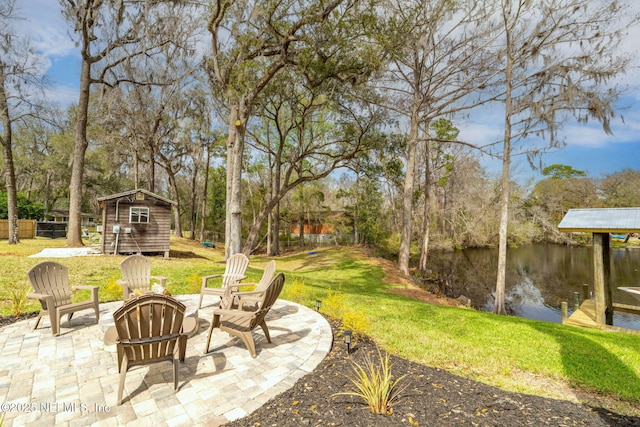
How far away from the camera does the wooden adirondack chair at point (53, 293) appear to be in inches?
154

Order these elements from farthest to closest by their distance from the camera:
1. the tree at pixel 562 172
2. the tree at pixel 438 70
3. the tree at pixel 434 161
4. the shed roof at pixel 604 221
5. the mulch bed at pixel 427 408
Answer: the tree at pixel 562 172, the tree at pixel 434 161, the tree at pixel 438 70, the shed roof at pixel 604 221, the mulch bed at pixel 427 408

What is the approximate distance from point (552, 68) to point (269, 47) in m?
9.90

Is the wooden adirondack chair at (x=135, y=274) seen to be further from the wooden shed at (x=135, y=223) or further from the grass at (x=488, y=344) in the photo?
the wooden shed at (x=135, y=223)

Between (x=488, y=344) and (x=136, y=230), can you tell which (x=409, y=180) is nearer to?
(x=488, y=344)

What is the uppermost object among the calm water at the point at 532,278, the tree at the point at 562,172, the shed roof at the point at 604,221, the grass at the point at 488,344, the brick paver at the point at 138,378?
the tree at the point at 562,172

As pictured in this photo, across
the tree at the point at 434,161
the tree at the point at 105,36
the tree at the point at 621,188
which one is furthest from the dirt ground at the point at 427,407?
the tree at the point at 621,188

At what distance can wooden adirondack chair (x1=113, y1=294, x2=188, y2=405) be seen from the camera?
255cm

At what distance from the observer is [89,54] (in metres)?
12.6

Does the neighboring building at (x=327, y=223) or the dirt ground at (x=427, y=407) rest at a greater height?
the neighboring building at (x=327, y=223)

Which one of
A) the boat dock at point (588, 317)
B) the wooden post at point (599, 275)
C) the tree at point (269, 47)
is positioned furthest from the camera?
the tree at point (269, 47)

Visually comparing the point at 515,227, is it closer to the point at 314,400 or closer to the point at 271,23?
the point at 271,23

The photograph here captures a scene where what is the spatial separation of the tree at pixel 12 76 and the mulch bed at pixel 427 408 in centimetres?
1759

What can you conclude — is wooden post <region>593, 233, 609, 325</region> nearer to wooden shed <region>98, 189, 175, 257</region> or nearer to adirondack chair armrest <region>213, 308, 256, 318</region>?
adirondack chair armrest <region>213, 308, 256, 318</region>

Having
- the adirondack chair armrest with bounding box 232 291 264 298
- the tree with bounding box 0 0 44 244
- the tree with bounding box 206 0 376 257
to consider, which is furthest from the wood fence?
the adirondack chair armrest with bounding box 232 291 264 298
